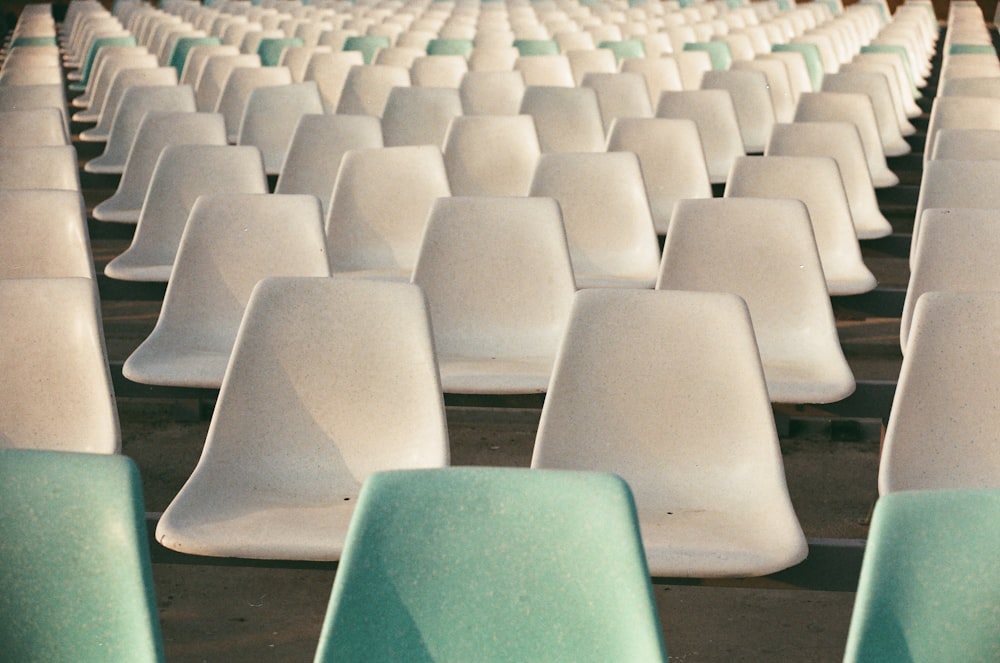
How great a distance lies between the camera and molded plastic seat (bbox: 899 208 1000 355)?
3312 mm

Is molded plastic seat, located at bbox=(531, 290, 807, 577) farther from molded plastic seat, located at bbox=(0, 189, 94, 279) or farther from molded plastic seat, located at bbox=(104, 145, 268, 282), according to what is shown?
molded plastic seat, located at bbox=(104, 145, 268, 282)

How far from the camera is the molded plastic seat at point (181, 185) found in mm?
4070

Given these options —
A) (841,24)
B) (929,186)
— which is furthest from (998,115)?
(841,24)

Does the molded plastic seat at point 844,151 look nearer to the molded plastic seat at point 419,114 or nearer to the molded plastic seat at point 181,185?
the molded plastic seat at point 419,114

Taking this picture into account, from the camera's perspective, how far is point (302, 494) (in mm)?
2527

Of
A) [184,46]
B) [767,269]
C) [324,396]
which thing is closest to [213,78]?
[184,46]

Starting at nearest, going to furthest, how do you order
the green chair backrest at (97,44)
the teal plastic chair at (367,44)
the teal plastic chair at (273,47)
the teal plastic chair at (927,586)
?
the teal plastic chair at (927,586) → the teal plastic chair at (367,44) → the teal plastic chair at (273,47) → the green chair backrest at (97,44)

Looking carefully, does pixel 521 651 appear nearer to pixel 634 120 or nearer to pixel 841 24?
pixel 634 120

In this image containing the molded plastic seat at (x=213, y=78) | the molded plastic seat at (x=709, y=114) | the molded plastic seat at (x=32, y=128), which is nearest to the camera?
the molded plastic seat at (x=32, y=128)

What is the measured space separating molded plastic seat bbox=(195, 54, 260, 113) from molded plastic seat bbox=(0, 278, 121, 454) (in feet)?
15.4

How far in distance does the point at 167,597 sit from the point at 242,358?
79 centimetres

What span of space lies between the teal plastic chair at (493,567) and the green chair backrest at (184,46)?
25.0 feet

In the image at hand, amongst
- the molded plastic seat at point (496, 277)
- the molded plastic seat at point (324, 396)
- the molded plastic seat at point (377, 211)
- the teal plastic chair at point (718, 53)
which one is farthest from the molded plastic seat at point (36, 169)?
the teal plastic chair at point (718, 53)

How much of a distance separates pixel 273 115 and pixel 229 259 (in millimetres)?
2496
